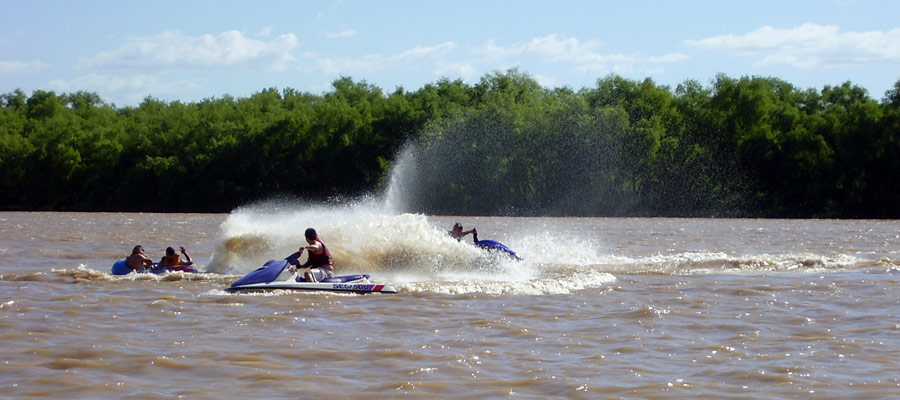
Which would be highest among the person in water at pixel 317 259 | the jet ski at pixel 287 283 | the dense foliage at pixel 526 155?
the dense foliage at pixel 526 155

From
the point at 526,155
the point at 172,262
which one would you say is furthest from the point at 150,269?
the point at 526,155

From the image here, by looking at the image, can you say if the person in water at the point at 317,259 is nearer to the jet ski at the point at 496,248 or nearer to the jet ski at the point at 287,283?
the jet ski at the point at 287,283

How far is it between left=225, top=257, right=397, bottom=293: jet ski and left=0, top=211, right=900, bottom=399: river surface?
0.19m

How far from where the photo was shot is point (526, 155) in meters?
72.9

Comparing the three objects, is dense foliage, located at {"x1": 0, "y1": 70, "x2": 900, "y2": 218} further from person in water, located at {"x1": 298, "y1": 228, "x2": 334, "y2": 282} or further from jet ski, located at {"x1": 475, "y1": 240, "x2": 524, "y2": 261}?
person in water, located at {"x1": 298, "y1": 228, "x2": 334, "y2": 282}

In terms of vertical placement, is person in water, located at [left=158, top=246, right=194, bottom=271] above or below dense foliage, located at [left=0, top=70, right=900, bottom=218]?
below

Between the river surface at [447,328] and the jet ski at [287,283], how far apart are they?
193mm

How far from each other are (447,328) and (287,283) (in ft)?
15.0

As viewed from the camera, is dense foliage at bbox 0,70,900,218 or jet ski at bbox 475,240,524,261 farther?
dense foliage at bbox 0,70,900,218

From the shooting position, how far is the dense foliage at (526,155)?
232ft

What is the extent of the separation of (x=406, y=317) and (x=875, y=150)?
62913 mm

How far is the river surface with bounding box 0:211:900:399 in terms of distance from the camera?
10.1 meters

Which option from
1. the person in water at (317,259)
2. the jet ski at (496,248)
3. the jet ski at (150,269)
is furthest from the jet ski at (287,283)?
the jet ski at (496,248)

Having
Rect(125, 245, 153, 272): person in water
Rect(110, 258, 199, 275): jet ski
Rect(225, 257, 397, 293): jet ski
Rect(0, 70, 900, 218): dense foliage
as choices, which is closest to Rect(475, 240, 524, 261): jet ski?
Rect(225, 257, 397, 293): jet ski
